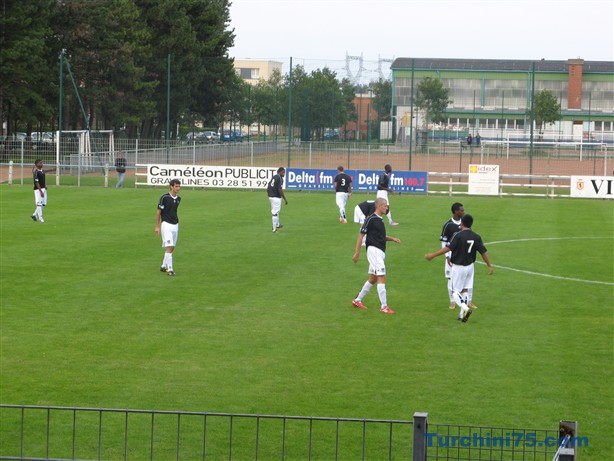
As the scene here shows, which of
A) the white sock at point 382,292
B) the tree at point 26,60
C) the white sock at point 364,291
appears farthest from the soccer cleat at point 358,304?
the tree at point 26,60

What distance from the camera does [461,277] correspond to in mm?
17797

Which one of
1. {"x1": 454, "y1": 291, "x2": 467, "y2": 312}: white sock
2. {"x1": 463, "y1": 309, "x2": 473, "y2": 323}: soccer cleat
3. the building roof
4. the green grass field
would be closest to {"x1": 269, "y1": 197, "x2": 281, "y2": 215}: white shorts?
the green grass field

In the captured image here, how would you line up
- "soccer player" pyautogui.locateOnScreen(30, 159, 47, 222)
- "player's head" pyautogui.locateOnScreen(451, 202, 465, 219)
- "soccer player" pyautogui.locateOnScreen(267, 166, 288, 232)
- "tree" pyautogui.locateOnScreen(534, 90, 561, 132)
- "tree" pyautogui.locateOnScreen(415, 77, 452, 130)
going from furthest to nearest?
"tree" pyautogui.locateOnScreen(415, 77, 452, 130)
"tree" pyautogui.locateOnScreen(534, 90, 561, 132)
"soccer player" pyautogui.locateOnScreen(30, 159, 47, 222)
"soccer player" pyautogui.locateOnScreen(267, 166, 288, 232)
"player's head" pyautogui.locateOnScreen(451, 202, 465, 219)

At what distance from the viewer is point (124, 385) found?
1302 centimetres

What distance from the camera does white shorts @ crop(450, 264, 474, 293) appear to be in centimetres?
1778

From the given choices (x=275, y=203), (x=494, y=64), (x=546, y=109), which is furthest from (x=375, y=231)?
(x=494, y=64)

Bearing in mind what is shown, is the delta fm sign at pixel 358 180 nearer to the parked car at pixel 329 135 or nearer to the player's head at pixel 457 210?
the parked car at pixel 329 135

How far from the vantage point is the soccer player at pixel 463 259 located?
693 inches

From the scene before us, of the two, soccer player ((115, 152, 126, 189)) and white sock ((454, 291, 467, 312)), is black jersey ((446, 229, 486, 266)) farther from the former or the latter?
soccer player ((115, 152, 126, 189))

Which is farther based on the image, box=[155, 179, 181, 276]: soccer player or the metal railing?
box=[155, 179, 181, 276]: soccer player

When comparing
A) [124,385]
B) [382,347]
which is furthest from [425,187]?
[124,385]

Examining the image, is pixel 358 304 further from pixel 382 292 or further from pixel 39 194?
pixel 39 194

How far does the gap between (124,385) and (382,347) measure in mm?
4474

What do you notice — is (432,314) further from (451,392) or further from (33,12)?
(33,12)
